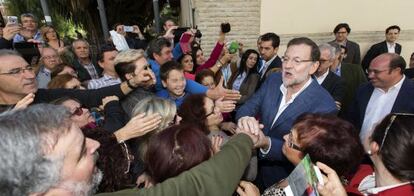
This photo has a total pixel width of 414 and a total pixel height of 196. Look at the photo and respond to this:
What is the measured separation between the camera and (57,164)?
1094 mm

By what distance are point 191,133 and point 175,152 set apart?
0.46 ft

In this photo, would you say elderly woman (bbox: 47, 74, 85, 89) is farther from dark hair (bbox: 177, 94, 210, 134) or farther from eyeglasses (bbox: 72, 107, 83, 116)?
dark hair (bbox: 177, 94, 210, 134)

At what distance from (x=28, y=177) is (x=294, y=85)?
201 cm

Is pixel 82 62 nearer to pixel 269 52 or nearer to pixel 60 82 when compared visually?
pixel 60 82

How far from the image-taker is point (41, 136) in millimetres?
1078

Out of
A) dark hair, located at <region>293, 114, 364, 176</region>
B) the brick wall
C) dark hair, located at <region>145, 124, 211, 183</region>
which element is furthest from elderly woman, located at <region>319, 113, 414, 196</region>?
the brick wall

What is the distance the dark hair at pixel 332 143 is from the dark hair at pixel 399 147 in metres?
0.14

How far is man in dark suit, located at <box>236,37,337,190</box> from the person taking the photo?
7.71 ft

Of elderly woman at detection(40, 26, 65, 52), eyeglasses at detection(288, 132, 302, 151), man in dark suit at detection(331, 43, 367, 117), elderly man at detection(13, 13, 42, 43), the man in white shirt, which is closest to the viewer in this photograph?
eyeglasses at detection(288, 132, 302, 151)

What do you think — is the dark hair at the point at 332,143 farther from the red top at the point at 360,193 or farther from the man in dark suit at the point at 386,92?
the man in dark suit at the point at 386,92

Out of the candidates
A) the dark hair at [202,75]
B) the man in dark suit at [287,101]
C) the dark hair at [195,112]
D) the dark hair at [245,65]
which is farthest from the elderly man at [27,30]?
the man in dark suit at [287,101]

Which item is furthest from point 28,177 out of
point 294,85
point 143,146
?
point 294,85

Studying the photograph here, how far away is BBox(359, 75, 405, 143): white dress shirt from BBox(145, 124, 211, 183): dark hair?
206 cm

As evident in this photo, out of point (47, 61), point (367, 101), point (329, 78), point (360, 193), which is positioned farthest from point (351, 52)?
point (47, 61)
